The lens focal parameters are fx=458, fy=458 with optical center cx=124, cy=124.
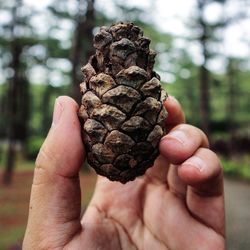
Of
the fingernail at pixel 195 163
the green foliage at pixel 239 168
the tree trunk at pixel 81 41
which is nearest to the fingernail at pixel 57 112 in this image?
the fingernail at pixel 195 163

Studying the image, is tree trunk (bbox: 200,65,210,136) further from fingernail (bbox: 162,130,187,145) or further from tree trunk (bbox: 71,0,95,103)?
fingernail (bbox: 162,130,187,145)

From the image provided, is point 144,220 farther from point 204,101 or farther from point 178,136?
point 204,101

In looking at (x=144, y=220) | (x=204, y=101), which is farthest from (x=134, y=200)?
(x=204, y=101)

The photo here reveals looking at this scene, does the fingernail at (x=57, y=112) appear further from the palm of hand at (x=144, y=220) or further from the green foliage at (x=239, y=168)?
Result: the green foliage at (x=239, y=168)

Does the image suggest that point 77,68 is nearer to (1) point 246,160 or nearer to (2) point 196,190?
(1) point 246,160

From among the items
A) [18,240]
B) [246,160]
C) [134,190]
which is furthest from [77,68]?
[134,190]

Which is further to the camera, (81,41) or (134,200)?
(81,41)
